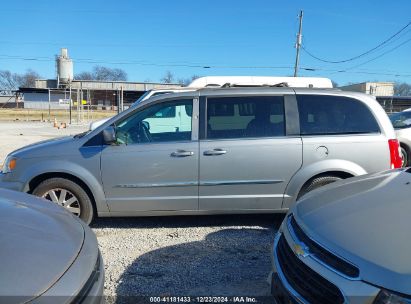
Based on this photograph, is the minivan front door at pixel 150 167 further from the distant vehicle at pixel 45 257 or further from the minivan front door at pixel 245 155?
the distant vehicle at pixel 45 257

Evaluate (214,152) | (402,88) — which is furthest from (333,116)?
(402,88)

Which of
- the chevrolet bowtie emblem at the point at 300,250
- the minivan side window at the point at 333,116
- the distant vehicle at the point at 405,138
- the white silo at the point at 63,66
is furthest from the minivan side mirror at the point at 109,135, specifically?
the white silo at the point at 63,66

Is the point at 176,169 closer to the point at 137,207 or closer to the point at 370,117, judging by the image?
the point at 137,207

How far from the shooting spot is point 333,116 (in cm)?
482

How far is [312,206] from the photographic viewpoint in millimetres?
2738

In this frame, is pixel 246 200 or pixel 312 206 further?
pixel 246 200

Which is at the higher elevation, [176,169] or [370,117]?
Result: [370,117]

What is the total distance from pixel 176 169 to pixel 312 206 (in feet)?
7.16

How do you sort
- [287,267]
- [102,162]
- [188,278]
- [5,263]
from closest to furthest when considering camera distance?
[5,263], [287,267], [188,278], [102,162]

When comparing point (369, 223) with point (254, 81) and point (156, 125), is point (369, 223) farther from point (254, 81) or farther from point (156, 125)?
point (254, 81)

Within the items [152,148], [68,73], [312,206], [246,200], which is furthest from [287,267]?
[68,73]

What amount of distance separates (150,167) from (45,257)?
2528 millimetres

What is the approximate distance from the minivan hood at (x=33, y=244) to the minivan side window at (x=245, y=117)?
235cm

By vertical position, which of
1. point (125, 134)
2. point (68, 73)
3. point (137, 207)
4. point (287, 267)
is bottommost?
point (137, 207)
